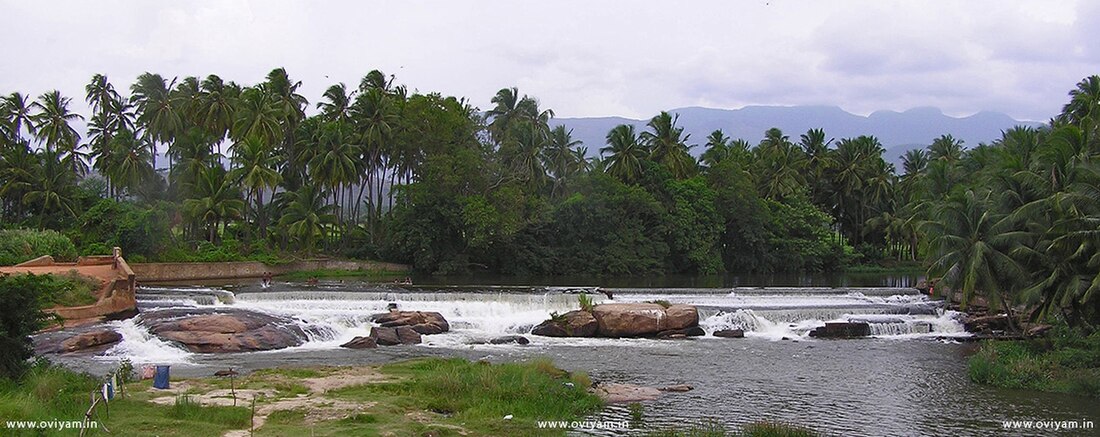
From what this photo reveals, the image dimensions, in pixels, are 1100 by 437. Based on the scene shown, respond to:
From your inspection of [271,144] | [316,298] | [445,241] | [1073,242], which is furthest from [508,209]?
[1073,242]

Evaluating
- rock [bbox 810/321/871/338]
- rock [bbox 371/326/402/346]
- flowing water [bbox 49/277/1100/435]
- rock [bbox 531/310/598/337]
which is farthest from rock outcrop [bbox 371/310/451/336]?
rock [bbox 810/321/871/338]

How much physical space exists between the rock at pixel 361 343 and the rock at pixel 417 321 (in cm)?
201

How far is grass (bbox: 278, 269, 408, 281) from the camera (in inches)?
1901

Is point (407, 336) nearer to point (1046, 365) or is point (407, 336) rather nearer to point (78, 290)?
point (78, 290)

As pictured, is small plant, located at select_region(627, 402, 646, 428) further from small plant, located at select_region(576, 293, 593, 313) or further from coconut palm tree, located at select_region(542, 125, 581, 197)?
coconut palm tree, located at select_region(542, 125, 581, 197)

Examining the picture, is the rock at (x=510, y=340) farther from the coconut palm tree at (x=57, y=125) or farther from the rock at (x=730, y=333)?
the coconut palm tree at (x=57, y=125)

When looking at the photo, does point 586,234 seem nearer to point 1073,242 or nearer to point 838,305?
point 838,305

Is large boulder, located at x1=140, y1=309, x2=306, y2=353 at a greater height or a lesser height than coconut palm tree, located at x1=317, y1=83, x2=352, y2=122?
lesser

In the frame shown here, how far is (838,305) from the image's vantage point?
34438 mm

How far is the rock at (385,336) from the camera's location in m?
27.0

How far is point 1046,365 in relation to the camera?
72.8 ft

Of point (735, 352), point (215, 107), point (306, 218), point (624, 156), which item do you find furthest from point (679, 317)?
point (215, 107)

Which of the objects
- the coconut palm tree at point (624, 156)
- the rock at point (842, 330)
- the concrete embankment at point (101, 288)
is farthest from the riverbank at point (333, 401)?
the coconut palm tree at point (624, 156)

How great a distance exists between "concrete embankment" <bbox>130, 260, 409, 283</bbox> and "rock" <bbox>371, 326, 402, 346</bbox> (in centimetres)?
2111
